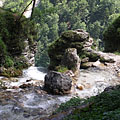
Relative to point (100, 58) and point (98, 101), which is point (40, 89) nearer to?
point (98, 101)

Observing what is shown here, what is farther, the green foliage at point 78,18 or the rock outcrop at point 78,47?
the green foliage at point 78,18

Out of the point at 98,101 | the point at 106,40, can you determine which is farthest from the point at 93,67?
the point at 98,101

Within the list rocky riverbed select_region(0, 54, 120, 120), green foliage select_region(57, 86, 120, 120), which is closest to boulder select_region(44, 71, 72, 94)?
rocky riverbed select_region(0, 54, 120, 120)

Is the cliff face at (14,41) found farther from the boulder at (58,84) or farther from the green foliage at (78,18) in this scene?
the green foliage at (78,18)

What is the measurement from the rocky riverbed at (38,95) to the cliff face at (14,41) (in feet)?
14.5

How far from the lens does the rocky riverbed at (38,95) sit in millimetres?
9203

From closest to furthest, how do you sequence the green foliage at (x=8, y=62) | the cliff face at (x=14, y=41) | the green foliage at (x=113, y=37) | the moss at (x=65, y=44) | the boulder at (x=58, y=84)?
1. the boulder at (x=58, y=84)
2. the green foliage at (x=8, y=62)
3. the cliff face at (x=14, y=41)
4. the moss at (x=65, y=44)
5. the green foliage at (x=113, y=37)

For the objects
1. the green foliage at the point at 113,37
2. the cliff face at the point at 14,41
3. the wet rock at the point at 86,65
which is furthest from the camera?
the green foliage at the point at 113,37

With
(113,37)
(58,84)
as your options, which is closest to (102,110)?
(58,84)

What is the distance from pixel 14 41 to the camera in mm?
20469

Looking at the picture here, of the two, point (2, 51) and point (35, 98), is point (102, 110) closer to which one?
point (35, 98)

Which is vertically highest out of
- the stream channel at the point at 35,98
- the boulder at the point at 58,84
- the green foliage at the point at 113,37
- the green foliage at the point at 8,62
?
the green foliage at the point at 113,37

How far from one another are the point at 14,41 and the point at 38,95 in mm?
9847

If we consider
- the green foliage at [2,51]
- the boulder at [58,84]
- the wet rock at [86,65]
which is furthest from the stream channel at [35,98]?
the green foliage at [2,51]
